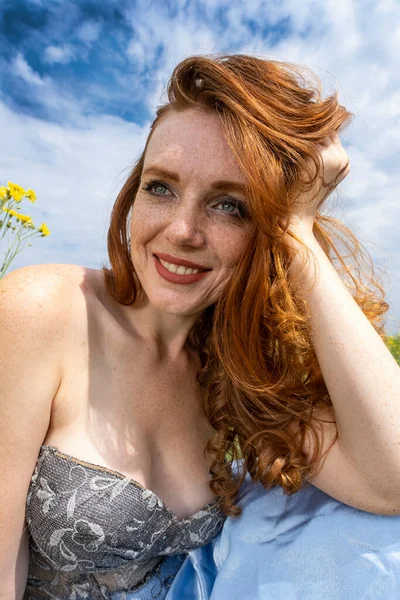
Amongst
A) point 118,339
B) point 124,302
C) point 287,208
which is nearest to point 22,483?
point 118,339

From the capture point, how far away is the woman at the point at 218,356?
5.99 ft

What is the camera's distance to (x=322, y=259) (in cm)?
201

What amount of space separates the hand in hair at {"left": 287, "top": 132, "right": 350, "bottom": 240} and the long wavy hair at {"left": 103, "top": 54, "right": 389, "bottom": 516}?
38 mm

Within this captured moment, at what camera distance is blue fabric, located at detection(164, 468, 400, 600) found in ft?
5.68

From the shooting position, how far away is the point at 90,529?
1810mm

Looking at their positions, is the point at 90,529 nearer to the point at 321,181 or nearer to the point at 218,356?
the point at 218,356

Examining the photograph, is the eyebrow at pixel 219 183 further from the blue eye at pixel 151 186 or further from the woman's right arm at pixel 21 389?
the woman's right arm at pixel 21 389

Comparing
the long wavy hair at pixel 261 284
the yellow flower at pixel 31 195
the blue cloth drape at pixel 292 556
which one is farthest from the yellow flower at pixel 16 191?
the blue cloth drape at pixel 292 556

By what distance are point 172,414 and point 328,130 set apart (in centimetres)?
116

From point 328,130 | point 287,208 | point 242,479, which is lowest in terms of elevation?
point 242,479

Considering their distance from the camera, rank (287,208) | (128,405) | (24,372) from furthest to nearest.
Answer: (128,405)
(287,208)
(24,372)

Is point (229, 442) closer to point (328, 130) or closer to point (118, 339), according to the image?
point (118, 339)

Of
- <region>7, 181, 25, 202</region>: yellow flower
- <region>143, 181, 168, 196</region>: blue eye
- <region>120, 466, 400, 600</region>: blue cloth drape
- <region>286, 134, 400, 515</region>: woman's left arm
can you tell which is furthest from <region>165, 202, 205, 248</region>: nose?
<region>7, 181, 25, 202</region>: yellow flower

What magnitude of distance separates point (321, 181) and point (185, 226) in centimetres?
49
